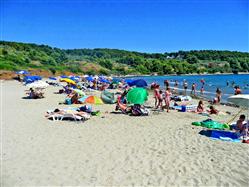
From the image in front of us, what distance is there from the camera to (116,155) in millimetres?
7777

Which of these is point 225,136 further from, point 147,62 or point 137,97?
point 147,62

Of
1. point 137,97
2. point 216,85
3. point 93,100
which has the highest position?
point 137,97

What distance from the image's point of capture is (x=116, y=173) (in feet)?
21.3

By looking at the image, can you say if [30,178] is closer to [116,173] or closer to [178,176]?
[116,173]

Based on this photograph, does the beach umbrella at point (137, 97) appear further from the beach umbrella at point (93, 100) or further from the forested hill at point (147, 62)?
the forested hill at point (147, 62)

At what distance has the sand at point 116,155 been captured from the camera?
621 cm

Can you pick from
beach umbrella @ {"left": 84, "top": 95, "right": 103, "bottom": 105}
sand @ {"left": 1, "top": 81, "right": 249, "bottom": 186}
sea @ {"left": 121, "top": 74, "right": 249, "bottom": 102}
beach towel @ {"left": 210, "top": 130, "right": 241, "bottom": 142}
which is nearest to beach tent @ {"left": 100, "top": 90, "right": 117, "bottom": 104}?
beach umbrella @ {"left": 84, "top": 95, "right": 103, "bottom": 105}

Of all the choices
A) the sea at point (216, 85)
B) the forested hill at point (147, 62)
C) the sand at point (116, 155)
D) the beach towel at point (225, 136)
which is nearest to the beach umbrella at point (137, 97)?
the sand at point (116, 155)

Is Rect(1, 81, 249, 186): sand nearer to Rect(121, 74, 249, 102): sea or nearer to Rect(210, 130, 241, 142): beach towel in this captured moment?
Rect(210, 130, 241, 142): beach towel

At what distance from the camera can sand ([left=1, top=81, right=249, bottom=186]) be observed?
621cm

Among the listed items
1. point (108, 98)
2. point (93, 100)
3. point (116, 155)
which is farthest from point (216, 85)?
point (116, 155)

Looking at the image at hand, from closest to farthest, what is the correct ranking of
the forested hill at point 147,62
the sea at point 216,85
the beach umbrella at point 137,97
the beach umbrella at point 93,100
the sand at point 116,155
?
the sand at point 116,155, the beach umbrella at point 137,97, the beach umbrella at point 93,100, the sea at point 216,85, the forested hill at point 147,62

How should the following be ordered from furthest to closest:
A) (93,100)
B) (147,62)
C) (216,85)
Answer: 1. (147,62)
2. (216,85)
3. (93,100)

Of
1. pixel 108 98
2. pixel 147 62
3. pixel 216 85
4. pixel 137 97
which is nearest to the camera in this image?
pixel 137 97
